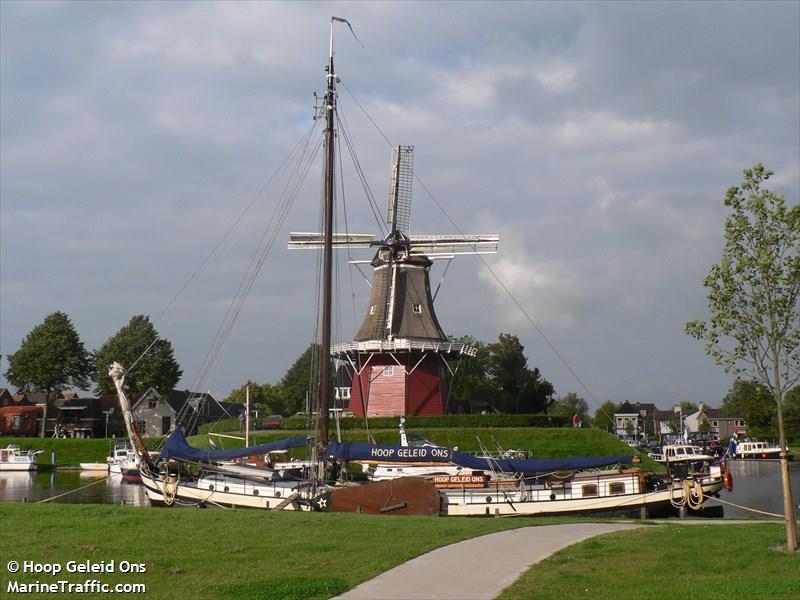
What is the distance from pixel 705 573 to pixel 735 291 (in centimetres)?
590

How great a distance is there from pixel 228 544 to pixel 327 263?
2013cm

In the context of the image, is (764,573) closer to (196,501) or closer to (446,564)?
(446,564)

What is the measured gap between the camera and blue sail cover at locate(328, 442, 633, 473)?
32312mm

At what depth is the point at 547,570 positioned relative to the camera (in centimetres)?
1390

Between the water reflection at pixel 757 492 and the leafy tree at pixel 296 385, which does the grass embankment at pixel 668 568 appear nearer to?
the water reflection at pixel 757 492

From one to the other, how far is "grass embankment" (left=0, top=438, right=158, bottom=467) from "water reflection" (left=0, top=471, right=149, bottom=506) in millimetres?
5241

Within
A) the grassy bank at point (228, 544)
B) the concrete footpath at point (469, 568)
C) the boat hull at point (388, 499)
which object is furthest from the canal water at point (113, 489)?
the concrete footpath at point (469, 568)

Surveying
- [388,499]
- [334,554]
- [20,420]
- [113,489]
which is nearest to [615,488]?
[388,499]

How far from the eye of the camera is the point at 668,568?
566 inches

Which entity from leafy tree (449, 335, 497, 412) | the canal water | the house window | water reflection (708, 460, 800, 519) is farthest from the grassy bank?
leafy tree (449, 335, 497, 412)

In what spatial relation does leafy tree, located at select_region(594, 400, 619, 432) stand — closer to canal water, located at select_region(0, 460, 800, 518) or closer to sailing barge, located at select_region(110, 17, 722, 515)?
canal water, located at select_region(0, 460, 800, 518)

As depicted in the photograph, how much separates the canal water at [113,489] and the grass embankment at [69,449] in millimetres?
5328

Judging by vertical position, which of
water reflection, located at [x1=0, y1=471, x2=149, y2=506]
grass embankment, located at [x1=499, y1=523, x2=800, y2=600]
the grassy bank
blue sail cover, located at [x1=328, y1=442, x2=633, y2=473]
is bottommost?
water reflection, located at [x1=0, y1=471, x2=149, y2=506]

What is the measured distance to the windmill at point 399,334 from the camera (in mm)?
60844
